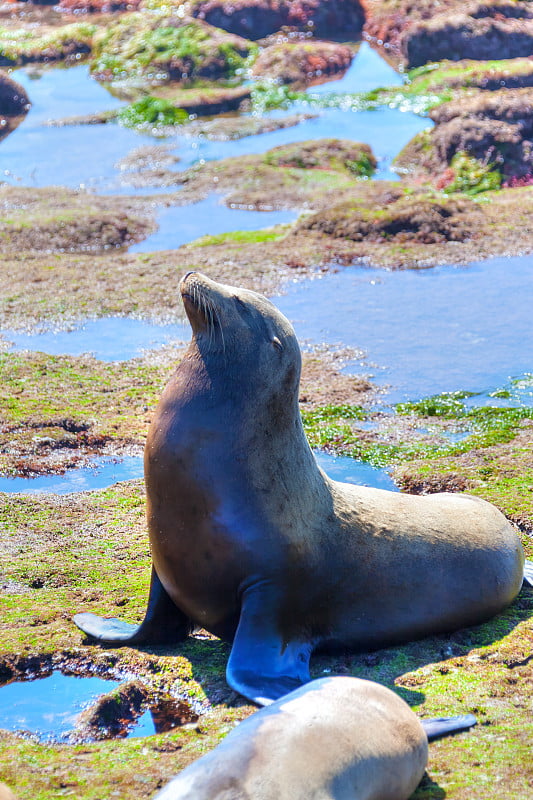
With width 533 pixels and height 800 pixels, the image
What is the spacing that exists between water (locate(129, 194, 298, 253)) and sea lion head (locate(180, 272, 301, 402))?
532 inches

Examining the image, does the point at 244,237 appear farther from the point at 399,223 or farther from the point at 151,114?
the point at 151,114

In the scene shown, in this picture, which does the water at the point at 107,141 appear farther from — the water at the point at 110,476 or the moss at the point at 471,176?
the water at the point at 110,476

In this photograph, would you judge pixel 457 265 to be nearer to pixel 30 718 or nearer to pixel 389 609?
pixel 389 609

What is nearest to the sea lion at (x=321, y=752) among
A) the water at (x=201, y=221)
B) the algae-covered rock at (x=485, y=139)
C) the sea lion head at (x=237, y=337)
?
the sea lion head at (x=237, y=337)

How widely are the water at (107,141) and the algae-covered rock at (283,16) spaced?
9562mm

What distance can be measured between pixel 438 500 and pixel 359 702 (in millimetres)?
2884

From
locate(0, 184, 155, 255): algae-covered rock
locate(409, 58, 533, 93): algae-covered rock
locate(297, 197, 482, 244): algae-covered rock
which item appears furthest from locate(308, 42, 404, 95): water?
locate(297, 197, 482, 244): algae-covered rock

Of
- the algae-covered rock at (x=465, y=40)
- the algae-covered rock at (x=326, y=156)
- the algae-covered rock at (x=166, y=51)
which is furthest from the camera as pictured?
the algae-covered rock at (x=166, y=51)

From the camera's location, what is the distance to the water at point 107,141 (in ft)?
89.5

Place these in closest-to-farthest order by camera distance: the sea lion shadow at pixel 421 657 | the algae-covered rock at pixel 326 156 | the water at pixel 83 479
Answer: the sea lion shadow at pixel 421 657
the water at pixel 83 479
the algae-covered rock at pixel 326 156

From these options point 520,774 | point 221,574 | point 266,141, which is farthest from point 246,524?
point 266,141

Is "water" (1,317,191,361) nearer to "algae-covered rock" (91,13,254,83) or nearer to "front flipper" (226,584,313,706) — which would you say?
"front flipper" (226,584,313,706)

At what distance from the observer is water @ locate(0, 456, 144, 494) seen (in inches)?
388

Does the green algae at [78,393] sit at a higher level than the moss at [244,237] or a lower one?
higher
